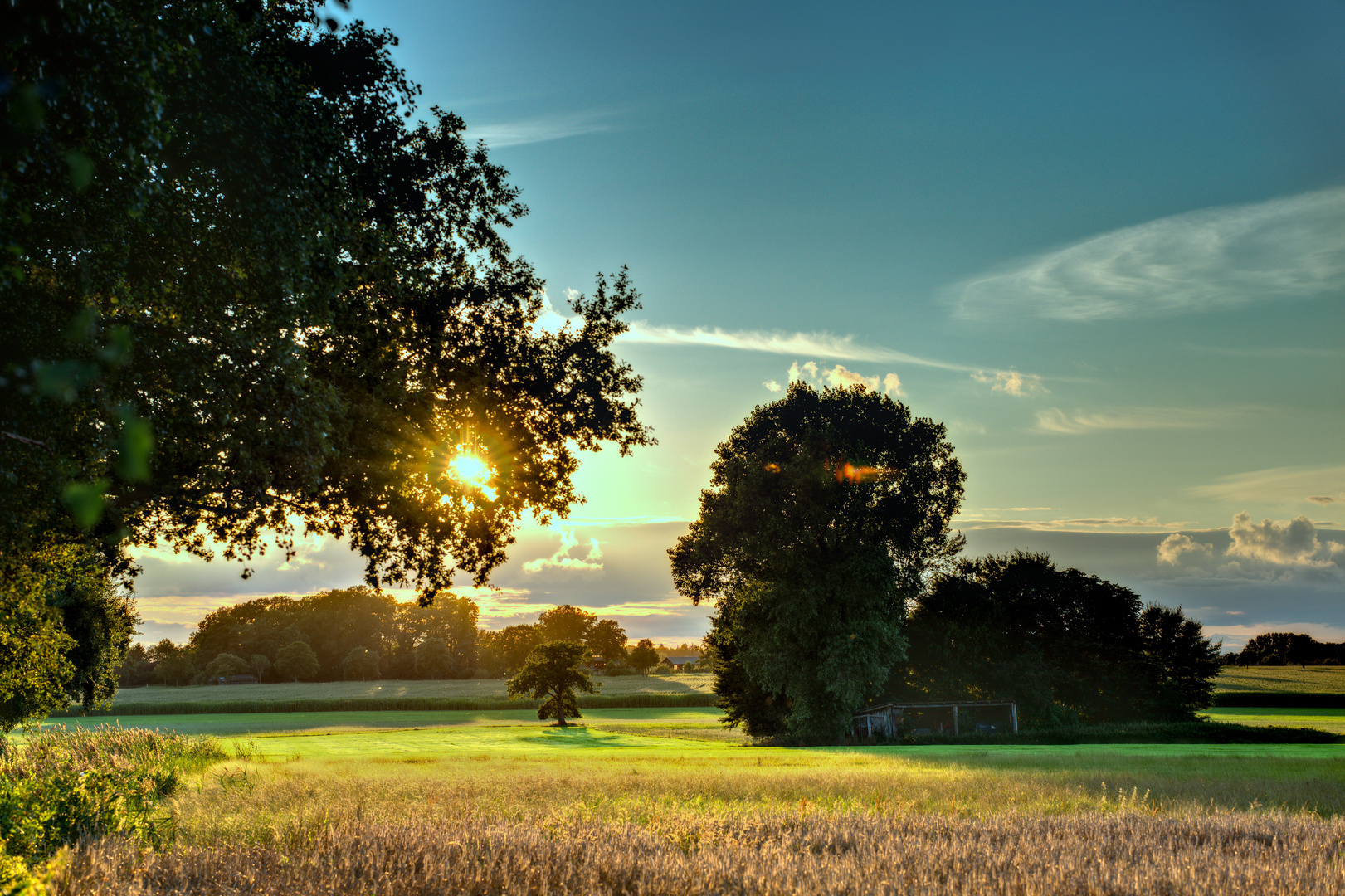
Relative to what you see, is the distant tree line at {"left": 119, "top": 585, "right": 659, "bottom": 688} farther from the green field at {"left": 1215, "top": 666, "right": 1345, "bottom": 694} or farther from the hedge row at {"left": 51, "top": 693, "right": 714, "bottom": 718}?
the green field at {"left": 1215, "top": 666, "right": 1345, "bottom": 694}

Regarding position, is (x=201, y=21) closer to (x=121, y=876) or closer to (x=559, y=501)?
(x=121, y=876)

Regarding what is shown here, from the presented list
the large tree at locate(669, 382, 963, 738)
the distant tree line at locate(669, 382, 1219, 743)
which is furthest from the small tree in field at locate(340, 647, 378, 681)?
the large tree at locate(669, 382, 963, 738)

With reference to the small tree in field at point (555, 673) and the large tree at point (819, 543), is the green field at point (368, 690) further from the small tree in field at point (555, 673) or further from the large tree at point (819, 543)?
the large tree at point (819, 543)

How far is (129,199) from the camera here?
10539mm

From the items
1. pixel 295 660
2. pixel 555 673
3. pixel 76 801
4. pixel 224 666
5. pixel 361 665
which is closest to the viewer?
pixel 76 801

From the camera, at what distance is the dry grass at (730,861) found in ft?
22.0

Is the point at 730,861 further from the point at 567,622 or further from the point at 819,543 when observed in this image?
the point at 567,622

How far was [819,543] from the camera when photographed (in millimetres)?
41219

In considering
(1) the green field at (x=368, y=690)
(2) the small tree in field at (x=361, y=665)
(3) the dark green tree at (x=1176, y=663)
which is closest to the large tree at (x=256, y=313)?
(3) the dark green tree at (x=1176, y=663)

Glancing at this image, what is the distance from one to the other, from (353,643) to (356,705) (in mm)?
49458

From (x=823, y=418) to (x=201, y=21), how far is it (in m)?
35.5

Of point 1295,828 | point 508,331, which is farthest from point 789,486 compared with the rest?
point 1295,828

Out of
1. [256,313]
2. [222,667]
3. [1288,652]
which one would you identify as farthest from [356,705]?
[1288,652]

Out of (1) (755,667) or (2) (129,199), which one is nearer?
(2) (129,199)
